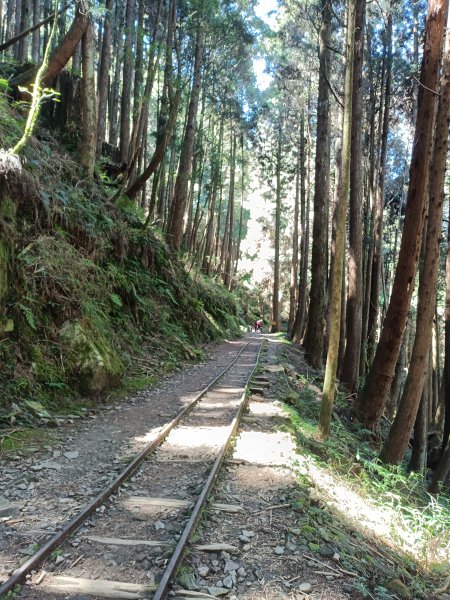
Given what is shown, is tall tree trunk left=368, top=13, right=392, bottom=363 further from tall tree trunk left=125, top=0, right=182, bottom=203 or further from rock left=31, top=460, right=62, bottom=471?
rock left=31, top=460, right=62, bottom=471

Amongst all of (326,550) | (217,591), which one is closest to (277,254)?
(326,550)

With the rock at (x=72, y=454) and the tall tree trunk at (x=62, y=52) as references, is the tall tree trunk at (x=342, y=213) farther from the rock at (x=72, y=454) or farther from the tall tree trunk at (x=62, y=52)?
the tall tree trunk at (x=62, y=52)

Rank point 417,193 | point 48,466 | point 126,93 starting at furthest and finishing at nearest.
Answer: point 126,93 < point 417,193 < point 48,466

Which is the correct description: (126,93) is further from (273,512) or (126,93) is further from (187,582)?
(187,582)

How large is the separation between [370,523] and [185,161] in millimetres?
16582

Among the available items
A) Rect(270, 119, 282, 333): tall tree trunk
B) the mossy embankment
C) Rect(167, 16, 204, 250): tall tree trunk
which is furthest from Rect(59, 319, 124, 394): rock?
Rect(270, 119, 282, 333): tall tree trunk

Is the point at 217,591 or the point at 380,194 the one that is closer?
the point at 217,591

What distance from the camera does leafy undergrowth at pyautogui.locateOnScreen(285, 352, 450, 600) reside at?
468 cm

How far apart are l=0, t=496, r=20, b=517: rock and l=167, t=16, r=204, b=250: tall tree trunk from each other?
53.1 ft

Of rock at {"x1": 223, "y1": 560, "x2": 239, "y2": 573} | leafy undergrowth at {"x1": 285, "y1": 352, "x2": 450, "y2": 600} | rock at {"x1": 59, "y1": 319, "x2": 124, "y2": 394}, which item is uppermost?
rock at {"x1": 59, "y1": 319, "x2": 124, "y2": 394}

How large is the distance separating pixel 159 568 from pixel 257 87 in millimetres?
31901

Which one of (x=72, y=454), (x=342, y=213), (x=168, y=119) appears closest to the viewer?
(x=72, y=454)

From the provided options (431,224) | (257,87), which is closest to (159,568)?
(431,224)

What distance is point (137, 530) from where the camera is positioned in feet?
15.2
